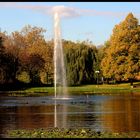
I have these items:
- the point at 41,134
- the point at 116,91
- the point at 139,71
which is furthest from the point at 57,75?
the point at 41,134

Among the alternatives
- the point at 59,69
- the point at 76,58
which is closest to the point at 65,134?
the point at 59,69

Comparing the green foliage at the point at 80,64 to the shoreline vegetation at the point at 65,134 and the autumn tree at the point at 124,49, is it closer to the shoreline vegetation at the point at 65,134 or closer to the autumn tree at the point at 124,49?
the autumn tree at the point at 124,49

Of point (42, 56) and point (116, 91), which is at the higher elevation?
point (42, 56)

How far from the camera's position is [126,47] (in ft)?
219

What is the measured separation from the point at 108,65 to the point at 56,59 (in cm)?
1045

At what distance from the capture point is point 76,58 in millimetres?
75312

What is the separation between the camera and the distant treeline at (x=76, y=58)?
66.7 metres

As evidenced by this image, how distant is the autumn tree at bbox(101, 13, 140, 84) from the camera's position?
2608 inches

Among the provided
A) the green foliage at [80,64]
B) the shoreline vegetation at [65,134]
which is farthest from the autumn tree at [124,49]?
the shoreline vegetation at [65,134]

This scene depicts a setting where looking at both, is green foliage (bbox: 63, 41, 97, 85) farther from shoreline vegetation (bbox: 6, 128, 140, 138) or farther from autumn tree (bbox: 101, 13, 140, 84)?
shoreline vegetation (bbox: 6, 128, 140, 138)

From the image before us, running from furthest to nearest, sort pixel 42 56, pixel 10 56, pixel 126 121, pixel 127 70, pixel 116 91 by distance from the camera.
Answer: pixel 42 56 → pixel 10 56 → pixel 127 70 → pixel 116 91 → pixel 126 121

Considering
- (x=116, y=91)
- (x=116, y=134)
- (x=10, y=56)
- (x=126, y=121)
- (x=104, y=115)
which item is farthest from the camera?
(x=10, y=56)

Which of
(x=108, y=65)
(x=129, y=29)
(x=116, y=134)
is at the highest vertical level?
(x=129, y=29)

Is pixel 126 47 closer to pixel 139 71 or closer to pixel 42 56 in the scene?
pixel 139 71
